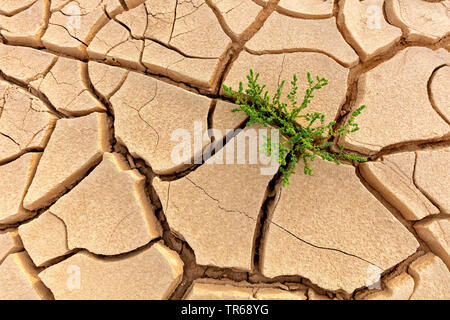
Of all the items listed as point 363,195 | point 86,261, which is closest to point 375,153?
point 363,195

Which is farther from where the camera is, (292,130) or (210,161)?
(210,161)
